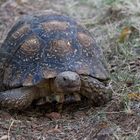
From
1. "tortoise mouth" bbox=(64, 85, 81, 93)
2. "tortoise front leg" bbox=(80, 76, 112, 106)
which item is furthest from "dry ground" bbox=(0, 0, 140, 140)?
"tortoise mouth" bbox=(64, 85, 81, 93)

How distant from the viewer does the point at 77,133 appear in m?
3.56

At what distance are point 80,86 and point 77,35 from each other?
1.62ft

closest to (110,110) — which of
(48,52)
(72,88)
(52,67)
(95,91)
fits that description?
(95,91)

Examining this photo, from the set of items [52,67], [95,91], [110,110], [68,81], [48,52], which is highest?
[48,52]

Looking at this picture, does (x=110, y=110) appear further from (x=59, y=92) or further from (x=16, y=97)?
(x=16, y=97)

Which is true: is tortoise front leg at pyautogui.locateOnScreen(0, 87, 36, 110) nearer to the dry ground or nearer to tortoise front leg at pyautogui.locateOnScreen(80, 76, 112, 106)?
the dry ground

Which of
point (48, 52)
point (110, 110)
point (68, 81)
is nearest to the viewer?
point (68, 81)

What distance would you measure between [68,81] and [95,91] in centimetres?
34

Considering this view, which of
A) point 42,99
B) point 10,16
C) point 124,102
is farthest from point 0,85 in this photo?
point 10,16

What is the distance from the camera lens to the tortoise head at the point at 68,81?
3.70m

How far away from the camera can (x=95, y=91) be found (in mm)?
3951

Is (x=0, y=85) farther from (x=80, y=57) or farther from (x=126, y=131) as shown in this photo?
(x=126, y=131)

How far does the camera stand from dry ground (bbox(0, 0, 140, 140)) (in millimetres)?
3469

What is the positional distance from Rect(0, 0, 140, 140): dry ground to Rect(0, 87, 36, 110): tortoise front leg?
7cm
